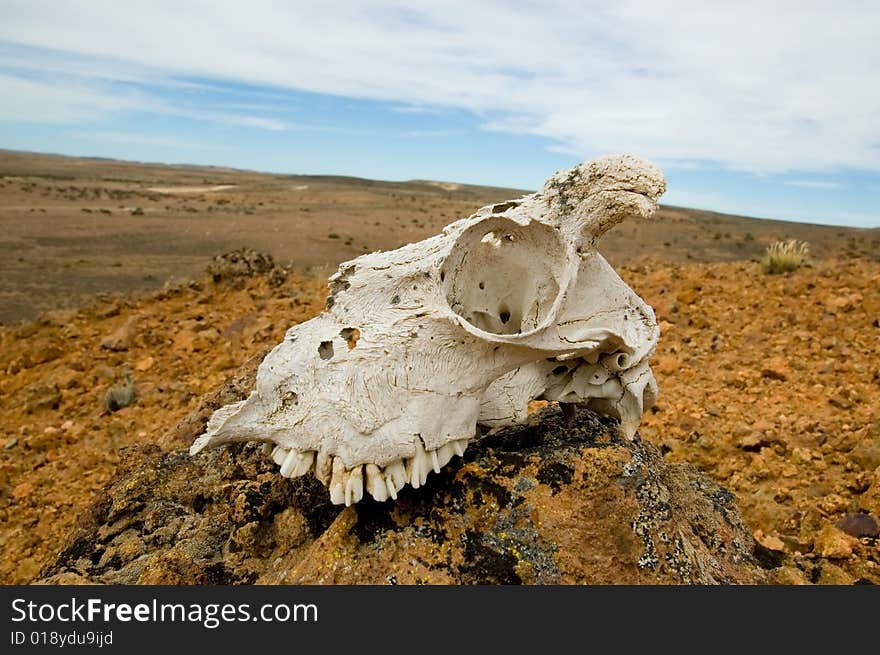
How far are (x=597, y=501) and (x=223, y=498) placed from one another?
1949 mm

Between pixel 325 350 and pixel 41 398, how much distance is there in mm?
4872

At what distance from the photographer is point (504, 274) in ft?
9.97

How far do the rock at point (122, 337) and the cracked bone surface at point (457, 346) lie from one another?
529 cm

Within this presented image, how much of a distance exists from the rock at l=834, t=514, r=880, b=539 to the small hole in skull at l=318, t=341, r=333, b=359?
129 inches

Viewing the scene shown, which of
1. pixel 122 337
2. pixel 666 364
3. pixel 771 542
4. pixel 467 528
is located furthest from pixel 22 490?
pixel 666 364

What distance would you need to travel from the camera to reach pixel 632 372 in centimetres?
313

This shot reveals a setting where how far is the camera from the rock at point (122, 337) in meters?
7.28

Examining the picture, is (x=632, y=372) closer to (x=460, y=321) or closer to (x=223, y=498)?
(x=460, y=321)

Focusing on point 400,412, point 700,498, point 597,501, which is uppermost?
point 400,412

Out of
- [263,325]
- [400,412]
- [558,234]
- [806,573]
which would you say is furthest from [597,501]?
[263,325]

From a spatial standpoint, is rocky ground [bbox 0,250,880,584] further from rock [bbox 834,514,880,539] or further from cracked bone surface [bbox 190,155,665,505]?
cracked bone surface [bbox 190,155,665,505]

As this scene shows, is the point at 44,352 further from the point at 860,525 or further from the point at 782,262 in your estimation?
the point at 782,262

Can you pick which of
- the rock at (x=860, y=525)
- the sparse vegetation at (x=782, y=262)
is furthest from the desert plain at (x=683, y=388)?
the sparse vegetation at (x=782, y=262)

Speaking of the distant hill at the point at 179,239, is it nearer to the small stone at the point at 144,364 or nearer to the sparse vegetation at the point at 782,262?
the sparse vegetation at the point at 782,262
